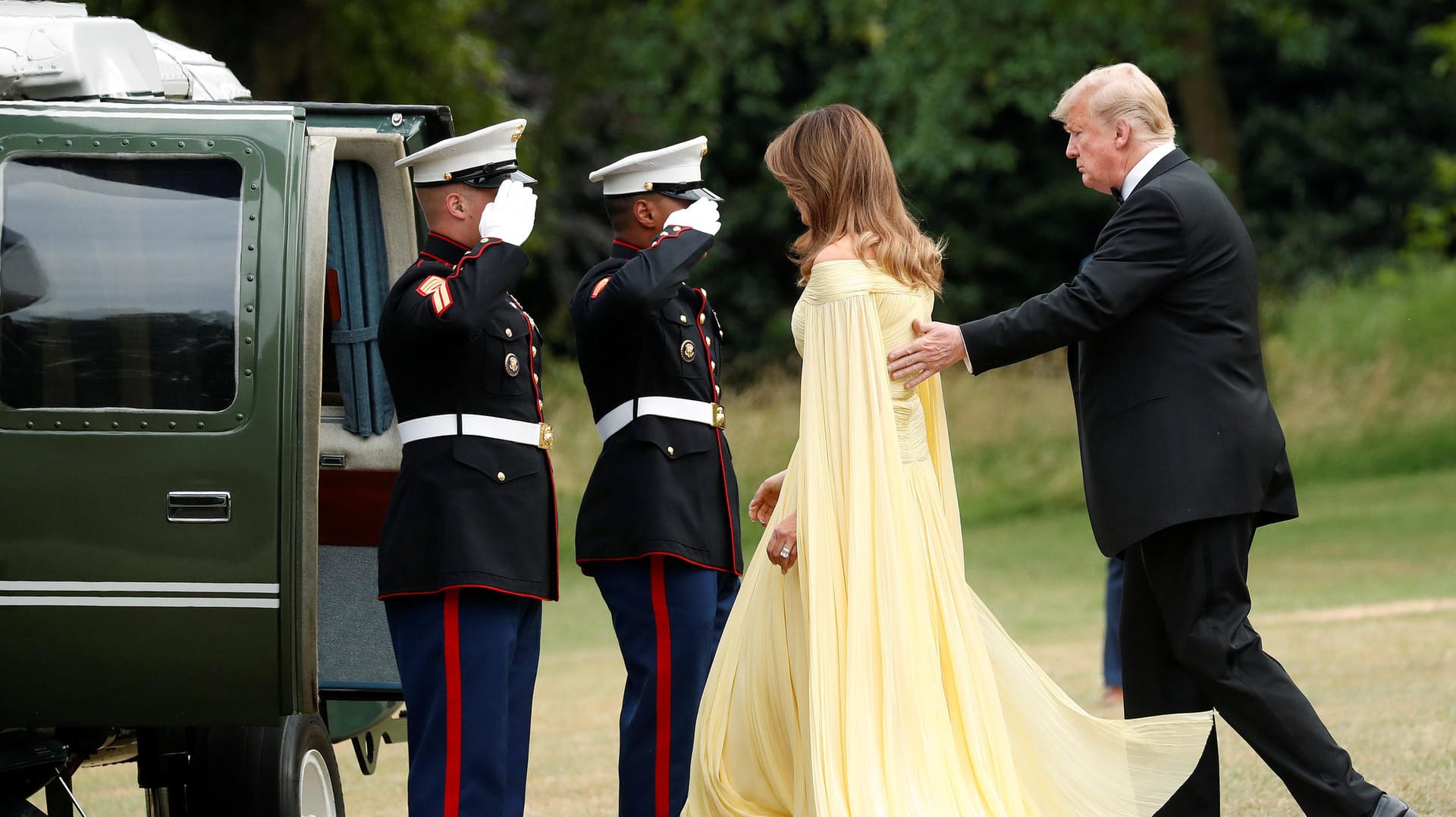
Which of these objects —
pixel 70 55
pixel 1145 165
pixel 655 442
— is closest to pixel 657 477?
pixel 655 442

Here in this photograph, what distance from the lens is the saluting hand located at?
4.61m

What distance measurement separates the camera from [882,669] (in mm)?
4488

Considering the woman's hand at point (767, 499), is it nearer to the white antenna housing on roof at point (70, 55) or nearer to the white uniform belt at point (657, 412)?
the white uniform belt at point (657, 412)

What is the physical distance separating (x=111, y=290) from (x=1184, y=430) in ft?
8.75

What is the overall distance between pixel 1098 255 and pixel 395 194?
2196 millimetres

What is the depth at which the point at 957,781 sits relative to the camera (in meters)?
4.46

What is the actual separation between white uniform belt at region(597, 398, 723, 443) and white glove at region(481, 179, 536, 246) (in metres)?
0.74

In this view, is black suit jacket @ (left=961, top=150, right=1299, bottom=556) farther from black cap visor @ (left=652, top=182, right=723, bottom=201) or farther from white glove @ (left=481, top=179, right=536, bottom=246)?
white glove @ (left=481, top=179, right=536, bottom=246)

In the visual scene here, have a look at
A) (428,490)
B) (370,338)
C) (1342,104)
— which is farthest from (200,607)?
(1342,104)

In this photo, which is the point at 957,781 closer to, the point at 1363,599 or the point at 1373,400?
the point at 1363,599

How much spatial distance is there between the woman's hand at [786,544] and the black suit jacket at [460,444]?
59 centimetres

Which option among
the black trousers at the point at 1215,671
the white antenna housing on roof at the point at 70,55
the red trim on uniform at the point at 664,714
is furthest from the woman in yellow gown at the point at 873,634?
the white antenna housing on roof at the point at 70,55

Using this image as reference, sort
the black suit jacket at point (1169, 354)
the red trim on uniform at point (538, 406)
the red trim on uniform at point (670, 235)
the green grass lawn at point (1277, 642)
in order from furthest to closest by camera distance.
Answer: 1. the green grass lawn at point (1277, 642)
2. the red trim on uniform at point (670, 235)
3. the red trim on uniform at point (538, 406)
4. the black suit jacket at point (1169, 354)

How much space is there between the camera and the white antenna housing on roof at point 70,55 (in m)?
4.88
